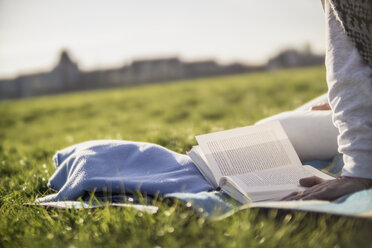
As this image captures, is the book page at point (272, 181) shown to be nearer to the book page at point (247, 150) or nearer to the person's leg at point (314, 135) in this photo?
the book page at point (247, 150)

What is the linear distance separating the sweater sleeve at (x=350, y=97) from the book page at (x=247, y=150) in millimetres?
432

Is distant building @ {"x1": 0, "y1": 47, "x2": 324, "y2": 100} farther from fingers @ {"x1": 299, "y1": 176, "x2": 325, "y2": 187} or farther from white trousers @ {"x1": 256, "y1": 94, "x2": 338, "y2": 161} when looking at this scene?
fingers @ {"x1": 299, "y1": 176, "x2": 325, "y2": 187}

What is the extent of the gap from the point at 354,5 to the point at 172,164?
131 centimetres

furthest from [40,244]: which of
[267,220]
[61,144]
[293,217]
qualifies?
[61,144]

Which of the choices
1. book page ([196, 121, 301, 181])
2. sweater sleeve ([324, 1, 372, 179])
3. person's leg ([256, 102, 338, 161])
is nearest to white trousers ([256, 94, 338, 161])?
person's leg ([256, 102, 338, 161])

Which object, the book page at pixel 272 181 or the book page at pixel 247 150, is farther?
the book page at pixel 247 150

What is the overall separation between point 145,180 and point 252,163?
0.64 meters

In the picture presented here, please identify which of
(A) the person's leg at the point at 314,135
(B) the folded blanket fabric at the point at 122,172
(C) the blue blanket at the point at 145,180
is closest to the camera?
(C) the blue blanket at the point at 145,180

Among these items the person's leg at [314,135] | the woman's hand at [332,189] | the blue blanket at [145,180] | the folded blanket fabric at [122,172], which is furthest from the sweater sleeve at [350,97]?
the folded blanket fabric at [122,172]

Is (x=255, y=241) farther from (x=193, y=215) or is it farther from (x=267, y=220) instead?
(x=193, y=215)

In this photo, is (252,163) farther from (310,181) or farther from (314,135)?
(314,135)

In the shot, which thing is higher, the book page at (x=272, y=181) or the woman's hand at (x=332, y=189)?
the woman's hand at (x=332, y=189)

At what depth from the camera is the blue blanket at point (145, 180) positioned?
1340mm

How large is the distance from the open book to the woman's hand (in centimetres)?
11
